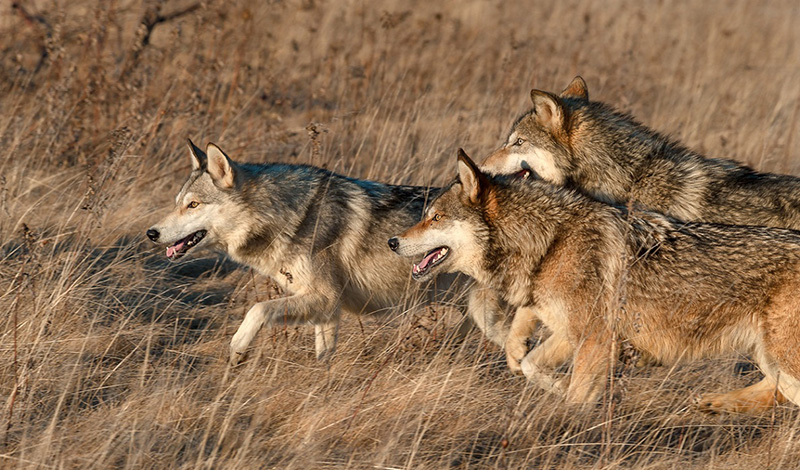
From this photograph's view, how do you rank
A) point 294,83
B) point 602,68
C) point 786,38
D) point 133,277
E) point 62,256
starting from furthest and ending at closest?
point 786,38, point 602,68, point 294,83, point 133,277, point 62,256

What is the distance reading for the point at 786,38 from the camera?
14.8 metres


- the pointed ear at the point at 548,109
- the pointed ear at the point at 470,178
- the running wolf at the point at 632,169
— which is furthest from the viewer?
the pointed ear at the point at 548,109

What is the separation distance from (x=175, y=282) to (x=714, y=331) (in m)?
3.72

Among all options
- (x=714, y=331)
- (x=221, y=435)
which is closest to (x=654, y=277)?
(x=714, y=331)

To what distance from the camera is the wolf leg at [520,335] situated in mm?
5223

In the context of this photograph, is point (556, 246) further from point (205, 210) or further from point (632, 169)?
point (205, 210)

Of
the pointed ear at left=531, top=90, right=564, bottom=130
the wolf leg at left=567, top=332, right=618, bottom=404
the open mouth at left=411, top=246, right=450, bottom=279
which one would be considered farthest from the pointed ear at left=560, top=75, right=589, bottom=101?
the wolf leg at left=567, top=332, right=618, bottom=404

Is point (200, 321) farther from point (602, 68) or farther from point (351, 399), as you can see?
point (602, 68)

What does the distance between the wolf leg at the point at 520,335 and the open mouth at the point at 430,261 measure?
26.9 inches

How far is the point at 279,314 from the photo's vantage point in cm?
504

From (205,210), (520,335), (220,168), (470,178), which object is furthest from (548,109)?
(205,210)

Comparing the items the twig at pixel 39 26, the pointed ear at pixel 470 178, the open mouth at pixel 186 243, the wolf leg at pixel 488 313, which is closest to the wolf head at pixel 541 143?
the wolf leg at pixel 488 313

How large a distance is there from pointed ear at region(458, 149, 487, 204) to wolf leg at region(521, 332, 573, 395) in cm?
90

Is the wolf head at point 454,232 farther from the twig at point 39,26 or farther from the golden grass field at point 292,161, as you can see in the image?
the twig at point 39,26
